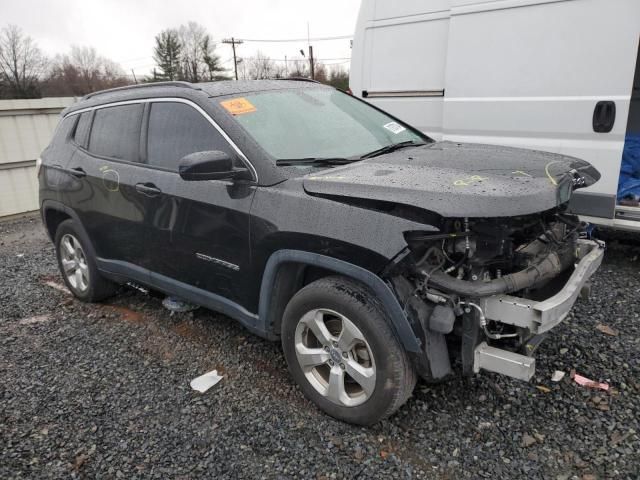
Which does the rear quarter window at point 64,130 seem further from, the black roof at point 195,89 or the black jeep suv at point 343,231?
the black jeep suv at point 343,231

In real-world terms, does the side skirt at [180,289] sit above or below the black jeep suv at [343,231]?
below

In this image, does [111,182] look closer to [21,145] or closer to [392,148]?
[392,148]

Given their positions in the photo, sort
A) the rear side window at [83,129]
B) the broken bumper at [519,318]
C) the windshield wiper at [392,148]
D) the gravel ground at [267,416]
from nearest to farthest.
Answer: the broken bumper at [519,318] < the gravel ground at [267,416] < the windshield wiper at [392,148] < the rear side window at [83,129]

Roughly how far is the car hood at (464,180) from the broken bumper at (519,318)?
0.45m

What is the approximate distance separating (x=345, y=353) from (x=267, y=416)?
63 centimetres

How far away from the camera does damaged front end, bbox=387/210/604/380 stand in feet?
7.70

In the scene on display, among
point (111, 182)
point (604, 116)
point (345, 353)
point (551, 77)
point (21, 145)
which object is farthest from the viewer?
point (21, 145)

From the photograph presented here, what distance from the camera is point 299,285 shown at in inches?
114

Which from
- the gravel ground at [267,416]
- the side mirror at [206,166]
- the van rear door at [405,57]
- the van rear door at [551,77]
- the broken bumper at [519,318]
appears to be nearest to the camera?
the broken bumper at [519,318]

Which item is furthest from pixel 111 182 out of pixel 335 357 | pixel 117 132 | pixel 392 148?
pixel 335 357

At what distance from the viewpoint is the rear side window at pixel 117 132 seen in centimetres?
370

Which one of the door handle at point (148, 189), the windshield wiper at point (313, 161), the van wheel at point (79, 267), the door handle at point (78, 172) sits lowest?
the van wheel at point (79, 267)

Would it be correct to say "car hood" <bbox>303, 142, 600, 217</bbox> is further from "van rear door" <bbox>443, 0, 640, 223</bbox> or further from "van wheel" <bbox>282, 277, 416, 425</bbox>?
"van rear door" <bbox>443, 0, 640, 223</bbox>

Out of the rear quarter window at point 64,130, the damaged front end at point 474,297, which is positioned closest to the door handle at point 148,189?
the rear quarter window at point 64,130
